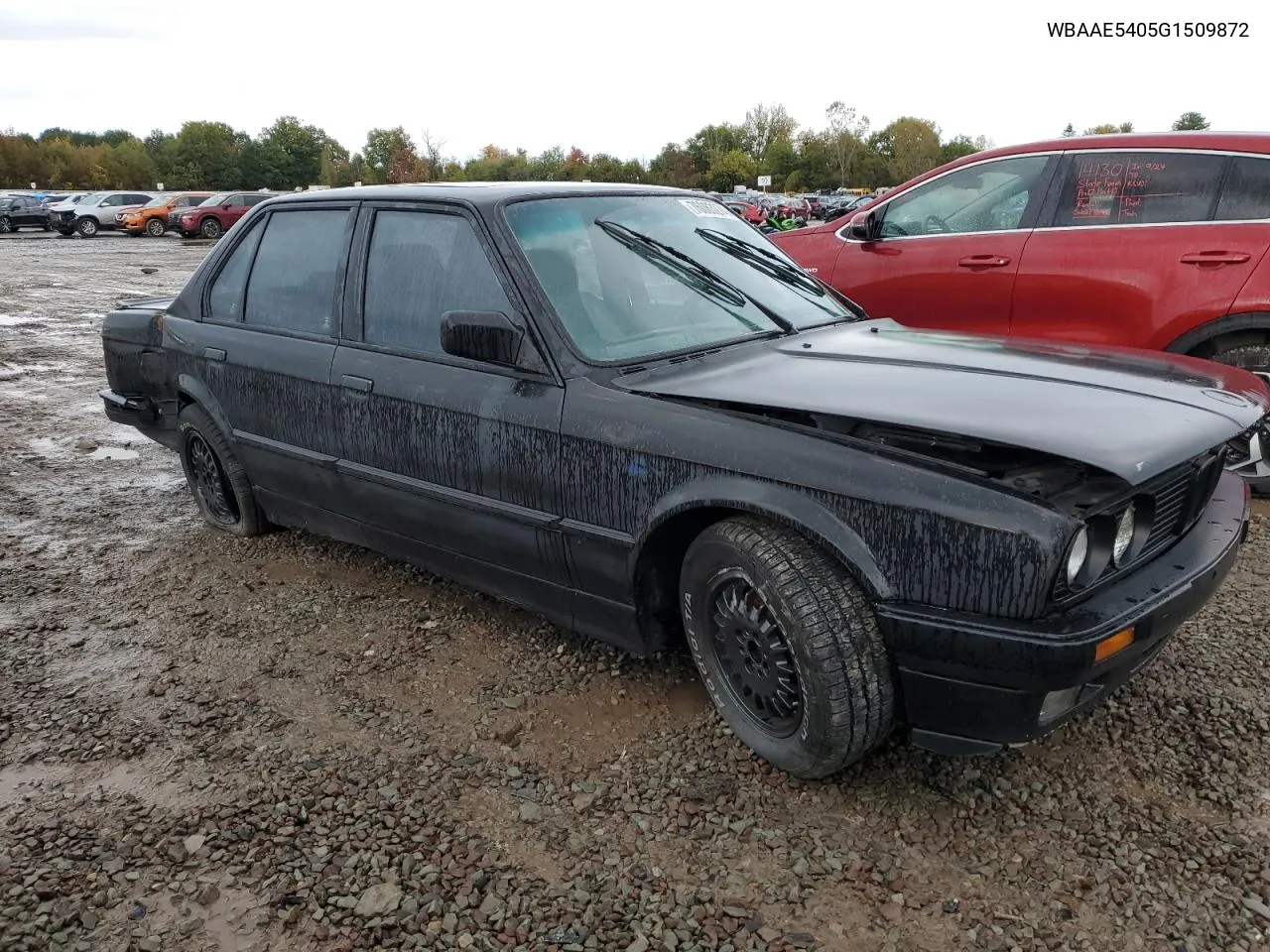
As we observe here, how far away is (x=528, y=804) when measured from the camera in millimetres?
2541

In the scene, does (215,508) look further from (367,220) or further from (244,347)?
(367,220)

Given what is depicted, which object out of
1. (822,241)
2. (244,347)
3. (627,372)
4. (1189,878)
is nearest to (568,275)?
(627,372)

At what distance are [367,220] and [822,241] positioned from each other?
125 inches

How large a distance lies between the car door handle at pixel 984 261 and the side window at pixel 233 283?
3.61 meters

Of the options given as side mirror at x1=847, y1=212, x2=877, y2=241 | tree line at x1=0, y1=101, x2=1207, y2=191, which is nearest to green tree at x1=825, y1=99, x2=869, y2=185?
tree line at x1=0, y1=101, x2=1207, y2=191

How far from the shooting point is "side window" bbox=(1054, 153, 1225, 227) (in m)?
4.57

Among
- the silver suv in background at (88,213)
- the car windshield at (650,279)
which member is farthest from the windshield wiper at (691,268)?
the silver suv in background at (88,213)

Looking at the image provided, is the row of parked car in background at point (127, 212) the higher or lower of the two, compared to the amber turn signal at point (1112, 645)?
lower

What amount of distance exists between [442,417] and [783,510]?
133cm

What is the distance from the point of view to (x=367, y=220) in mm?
3551

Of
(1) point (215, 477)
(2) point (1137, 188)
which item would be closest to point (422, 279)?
(1) point (215, 477)

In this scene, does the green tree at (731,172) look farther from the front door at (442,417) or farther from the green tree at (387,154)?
the front door at (442,417)

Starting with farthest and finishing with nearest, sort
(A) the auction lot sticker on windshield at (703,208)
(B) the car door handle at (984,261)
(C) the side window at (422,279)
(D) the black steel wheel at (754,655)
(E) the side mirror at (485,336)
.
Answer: (B) the car door handle at (984,261), (A) the auction lot sticker on windshield at (703,208), (C) the side window at (422,279), (E) the side mirror at (485,336), (D) the black steel wheel at (754,655)

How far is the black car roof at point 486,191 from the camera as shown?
3259 millimetres
